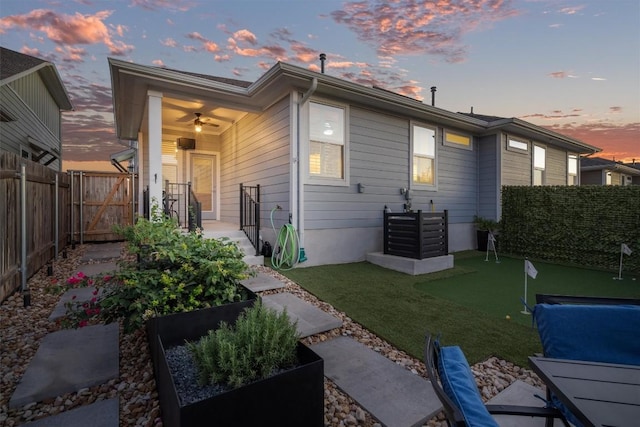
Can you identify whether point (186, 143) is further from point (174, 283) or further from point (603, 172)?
point (603, 172)

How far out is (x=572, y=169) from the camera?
448 inches

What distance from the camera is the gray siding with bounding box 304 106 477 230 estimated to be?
5938 mm

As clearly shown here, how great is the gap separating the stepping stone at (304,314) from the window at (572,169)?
12126 mm

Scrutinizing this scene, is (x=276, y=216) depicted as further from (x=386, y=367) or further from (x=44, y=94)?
(x=44, y=94)

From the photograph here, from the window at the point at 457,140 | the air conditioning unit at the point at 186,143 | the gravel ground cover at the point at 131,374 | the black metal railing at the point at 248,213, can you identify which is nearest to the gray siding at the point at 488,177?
the window at the point at 457,140

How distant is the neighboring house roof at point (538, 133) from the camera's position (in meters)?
8.07

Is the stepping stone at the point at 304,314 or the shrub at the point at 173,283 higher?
the shrub at the point at 173,283

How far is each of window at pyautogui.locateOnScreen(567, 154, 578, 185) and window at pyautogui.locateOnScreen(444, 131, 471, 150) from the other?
5379mm

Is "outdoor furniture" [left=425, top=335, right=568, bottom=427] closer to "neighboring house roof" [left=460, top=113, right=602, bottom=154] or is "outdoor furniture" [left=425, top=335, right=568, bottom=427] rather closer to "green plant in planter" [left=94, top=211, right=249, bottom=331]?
"green plant in planter" [left=94, top=211, right=249, bottom=331]

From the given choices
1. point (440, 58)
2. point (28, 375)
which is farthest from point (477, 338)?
point (440, 58)

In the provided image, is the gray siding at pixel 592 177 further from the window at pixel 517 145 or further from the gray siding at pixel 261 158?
the gray siding at pixel 261 158

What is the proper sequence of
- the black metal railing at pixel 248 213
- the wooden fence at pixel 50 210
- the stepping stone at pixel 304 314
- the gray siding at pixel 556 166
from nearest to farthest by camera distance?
1. the stepping stone at pixel 304 314
2. the wooden fence at pixel 50 210
3. the black metal railing at pixel 248 213
4. the gray siding at pixel 556 166

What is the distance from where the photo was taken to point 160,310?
2.26m

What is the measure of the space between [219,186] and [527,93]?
8768 mm
